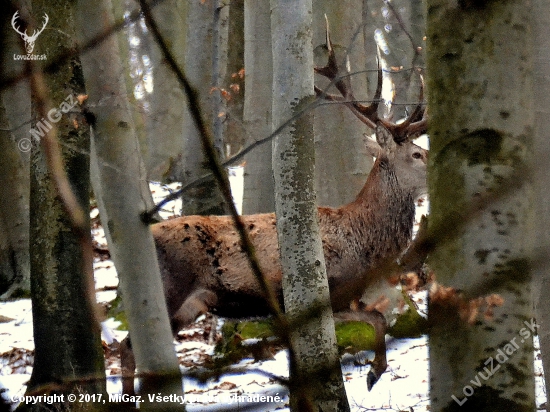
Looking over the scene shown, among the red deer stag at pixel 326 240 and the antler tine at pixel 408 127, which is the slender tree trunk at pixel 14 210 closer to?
the red deer stag at pixel 326 240

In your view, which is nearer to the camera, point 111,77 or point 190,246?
point 111,77

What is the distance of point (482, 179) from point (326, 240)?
5175 mm

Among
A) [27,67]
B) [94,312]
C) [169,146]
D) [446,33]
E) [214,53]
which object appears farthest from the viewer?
[169,146]

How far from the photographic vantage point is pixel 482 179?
6.05ft

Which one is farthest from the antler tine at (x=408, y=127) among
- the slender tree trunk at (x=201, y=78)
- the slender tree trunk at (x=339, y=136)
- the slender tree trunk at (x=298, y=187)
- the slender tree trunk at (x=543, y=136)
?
the slender tree trunk at (x=543, y=136)

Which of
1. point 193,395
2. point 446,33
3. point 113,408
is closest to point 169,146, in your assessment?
point 193,395

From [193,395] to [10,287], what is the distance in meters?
3.82

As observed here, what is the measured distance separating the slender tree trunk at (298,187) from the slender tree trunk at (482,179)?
2.45m

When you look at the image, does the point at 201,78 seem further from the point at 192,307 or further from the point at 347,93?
the point at 192,307

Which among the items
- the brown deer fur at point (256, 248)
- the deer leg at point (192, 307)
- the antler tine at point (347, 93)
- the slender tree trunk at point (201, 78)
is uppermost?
the slender tree trunk at point (201, 78)

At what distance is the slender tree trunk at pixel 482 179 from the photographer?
1853mm

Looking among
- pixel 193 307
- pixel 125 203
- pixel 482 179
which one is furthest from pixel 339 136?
pixel 482 179

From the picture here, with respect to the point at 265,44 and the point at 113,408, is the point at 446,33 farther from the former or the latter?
the point at 265,44

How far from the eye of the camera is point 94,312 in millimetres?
1104
